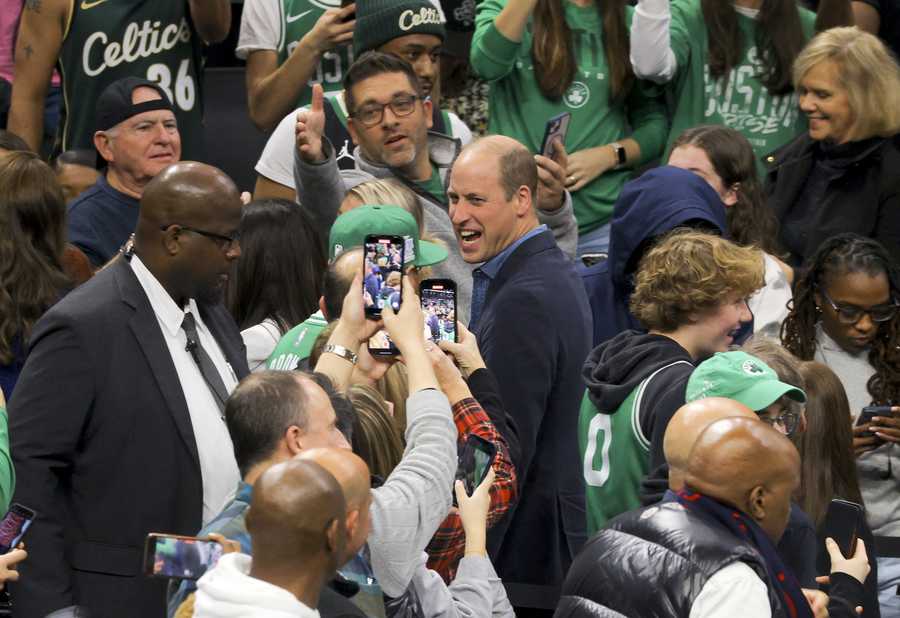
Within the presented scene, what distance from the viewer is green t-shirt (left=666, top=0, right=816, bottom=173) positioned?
24.3 ft

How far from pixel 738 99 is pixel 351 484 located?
489 cm

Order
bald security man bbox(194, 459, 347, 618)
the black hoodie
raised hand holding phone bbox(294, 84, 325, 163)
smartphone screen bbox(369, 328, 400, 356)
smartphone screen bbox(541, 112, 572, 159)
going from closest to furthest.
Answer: bald security man bbox(194, 459, 347, 618), smartphone screen bbox(369, 328, 400, 356), the black hoodie, raised hand holding phone bbox(294, 84, 325, 163), smartphone screen bbox(541, 112, 572, 159)

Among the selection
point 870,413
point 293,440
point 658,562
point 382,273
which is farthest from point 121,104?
point 658,562

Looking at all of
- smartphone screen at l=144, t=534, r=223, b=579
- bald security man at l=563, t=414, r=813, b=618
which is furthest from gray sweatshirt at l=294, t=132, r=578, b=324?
smartphone screen at l=144, t=534, r=223, b=579

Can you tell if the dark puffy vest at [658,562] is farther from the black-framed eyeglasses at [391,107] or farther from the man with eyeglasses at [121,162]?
the man with eyeglasses at [121,162]

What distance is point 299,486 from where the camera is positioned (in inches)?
107

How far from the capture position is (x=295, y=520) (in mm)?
2691

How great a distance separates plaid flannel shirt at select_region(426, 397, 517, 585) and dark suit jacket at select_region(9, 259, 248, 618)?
2.06ft

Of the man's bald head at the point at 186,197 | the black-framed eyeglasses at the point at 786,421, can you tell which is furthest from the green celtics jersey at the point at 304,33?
the black-framed eyeglasses at the point at 786,421

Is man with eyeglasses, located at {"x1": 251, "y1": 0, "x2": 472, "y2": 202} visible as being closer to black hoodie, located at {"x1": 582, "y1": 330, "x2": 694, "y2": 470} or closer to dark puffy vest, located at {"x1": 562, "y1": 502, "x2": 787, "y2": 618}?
black hoodie, located at {"x1": 582, "y1": 330, "x2": 694, "y2": 470}

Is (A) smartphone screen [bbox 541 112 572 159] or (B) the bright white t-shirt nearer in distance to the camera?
(B) the bright white t-shirt

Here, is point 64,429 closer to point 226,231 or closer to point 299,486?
point 226,231

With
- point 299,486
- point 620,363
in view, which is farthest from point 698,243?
point 299,486

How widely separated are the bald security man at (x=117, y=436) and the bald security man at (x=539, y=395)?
121 cm
